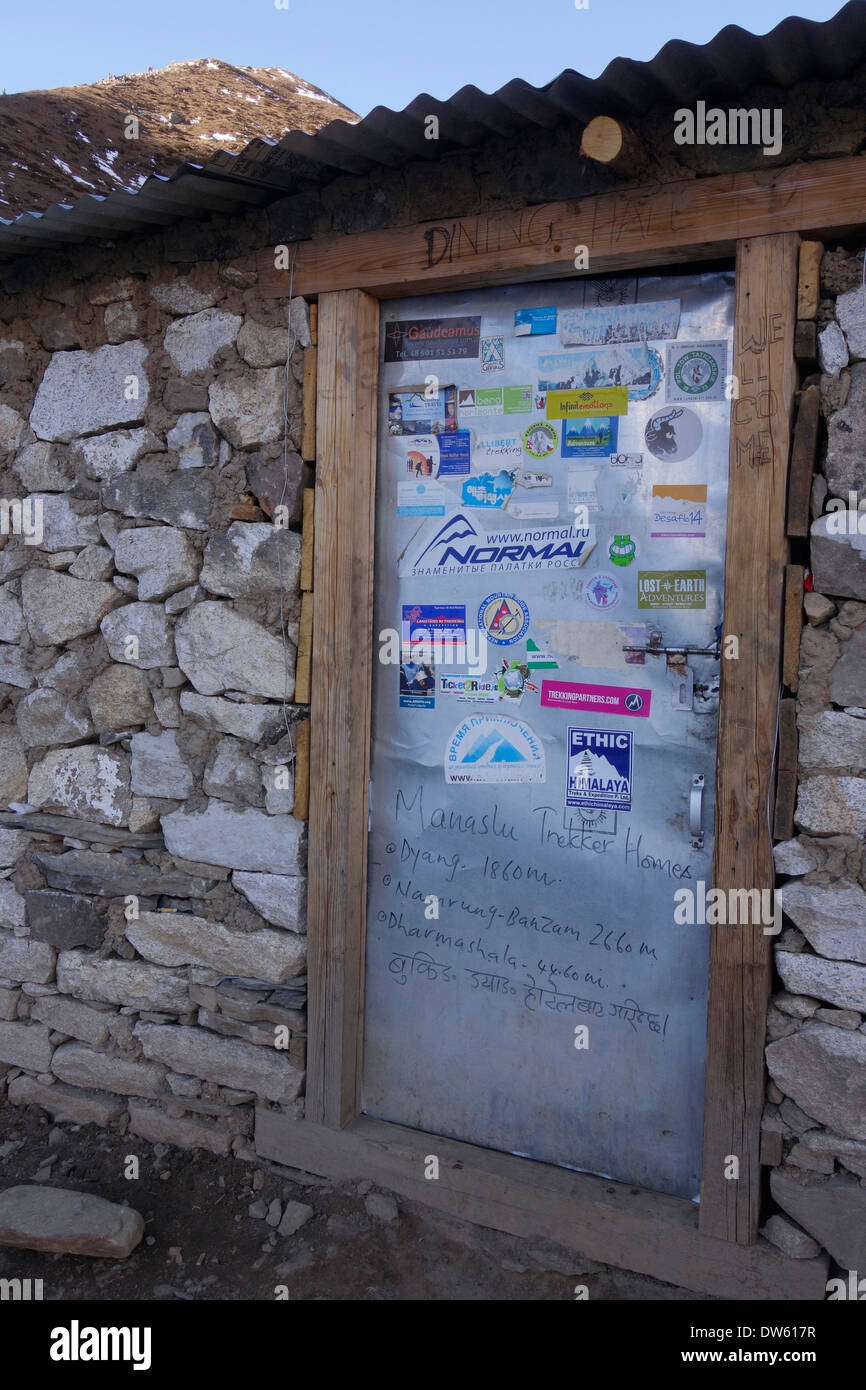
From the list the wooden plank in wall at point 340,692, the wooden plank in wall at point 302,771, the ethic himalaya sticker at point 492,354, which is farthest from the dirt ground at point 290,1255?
the ethic himalaya sticker at point 492,354

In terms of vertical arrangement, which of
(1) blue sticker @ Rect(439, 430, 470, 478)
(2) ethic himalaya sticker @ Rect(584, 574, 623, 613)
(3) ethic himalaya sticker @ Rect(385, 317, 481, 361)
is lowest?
(2) ethic himalaya sticker @ Rect(584, 574, 623, 613)

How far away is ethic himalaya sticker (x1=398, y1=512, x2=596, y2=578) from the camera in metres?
2.87

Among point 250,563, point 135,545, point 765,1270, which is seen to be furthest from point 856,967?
point 135,545

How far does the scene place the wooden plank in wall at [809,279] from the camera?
2.46 metres

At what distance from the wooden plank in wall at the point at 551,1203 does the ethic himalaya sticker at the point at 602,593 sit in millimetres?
1694

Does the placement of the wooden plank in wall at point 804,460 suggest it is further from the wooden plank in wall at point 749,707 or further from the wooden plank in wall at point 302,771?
the wooden plank in wall at point 302,771

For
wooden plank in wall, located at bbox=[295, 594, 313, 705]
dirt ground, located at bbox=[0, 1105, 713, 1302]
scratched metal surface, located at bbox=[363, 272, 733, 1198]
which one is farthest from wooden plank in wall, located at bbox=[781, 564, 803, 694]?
dirt ground, located at bbox=[0, 1105, 713, 1302]

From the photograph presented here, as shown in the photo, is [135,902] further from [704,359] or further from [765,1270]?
[704,359]

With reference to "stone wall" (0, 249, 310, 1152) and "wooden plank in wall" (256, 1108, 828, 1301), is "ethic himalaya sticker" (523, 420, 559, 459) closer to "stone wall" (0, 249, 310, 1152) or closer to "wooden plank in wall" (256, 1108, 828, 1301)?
"stone wall" (0, 249, 310, 1152)

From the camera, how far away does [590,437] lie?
284 centimetres

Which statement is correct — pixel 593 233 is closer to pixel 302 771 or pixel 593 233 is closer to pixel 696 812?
pixel 696 812

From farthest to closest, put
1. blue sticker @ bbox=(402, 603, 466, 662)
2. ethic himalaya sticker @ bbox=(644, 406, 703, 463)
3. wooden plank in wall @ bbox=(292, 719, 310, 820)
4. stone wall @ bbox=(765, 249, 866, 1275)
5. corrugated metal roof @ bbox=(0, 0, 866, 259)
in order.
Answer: wooden plank in wall @ bbox=(292, 719, 310, 820), blue sticker @ bbox=(402, 603, 466, 662), ethic himalaya sticker @ bbox=(644, 406, 703, 463), stone wall @ bbox=(765, 249, 866, 1275), corrugated metal roof @ bbox=(0, 0, 866, 259)

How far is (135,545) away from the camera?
10.9 ft

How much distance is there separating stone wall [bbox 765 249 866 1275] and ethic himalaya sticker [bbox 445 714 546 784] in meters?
0.76
